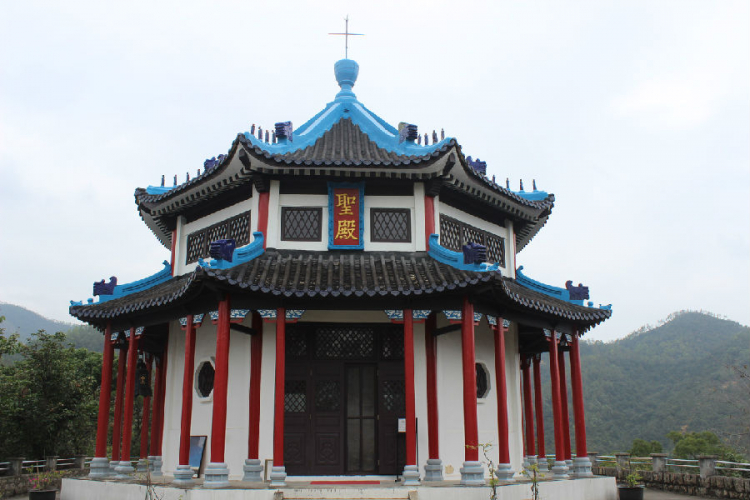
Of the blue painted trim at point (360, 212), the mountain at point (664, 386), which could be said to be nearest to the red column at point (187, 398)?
the blue painted trim at point (360, 212)

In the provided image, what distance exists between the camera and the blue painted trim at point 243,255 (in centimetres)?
1339

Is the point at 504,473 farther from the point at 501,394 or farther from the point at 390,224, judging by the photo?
the point at 390,224

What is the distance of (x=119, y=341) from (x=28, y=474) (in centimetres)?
819

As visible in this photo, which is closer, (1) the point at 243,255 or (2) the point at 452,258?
(1) the point at 243,255

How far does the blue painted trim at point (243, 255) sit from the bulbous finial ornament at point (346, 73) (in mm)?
6805

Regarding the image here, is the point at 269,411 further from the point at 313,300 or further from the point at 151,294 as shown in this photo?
the point at 151,294

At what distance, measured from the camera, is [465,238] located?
1695 centimetres

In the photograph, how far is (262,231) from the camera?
15297 mm

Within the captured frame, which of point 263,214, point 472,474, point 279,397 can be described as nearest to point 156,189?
point 263,214

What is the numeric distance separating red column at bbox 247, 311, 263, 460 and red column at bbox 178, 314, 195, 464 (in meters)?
1.33

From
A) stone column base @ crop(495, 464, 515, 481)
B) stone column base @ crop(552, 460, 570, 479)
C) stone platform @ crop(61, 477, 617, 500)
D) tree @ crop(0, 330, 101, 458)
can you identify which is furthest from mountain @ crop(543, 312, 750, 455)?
tree @ crop(0, 330, 101, 458)

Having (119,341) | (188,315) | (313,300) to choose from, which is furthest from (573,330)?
(119,341)

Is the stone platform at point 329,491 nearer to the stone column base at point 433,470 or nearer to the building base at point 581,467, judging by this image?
the stone column base at point 433,470

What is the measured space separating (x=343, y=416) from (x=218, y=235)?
5948mm
